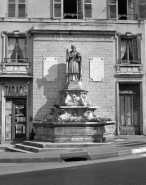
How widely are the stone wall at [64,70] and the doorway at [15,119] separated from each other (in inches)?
37.4

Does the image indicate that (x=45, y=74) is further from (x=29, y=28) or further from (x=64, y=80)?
(x=29, y=28)

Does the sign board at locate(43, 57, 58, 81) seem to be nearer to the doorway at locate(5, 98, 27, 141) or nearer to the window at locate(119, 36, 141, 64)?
the doorway at locate(5, 98, 27, 141)

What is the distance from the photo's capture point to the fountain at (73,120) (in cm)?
1445

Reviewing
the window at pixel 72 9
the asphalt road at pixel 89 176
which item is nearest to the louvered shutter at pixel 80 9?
the window at pixel 72 9

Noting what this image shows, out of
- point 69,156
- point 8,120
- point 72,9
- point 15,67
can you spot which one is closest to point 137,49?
point 72,9

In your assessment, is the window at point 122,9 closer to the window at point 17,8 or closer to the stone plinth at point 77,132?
the window at point 17,8

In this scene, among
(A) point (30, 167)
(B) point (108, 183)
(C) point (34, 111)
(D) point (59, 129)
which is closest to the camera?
(B) point (108, 183)

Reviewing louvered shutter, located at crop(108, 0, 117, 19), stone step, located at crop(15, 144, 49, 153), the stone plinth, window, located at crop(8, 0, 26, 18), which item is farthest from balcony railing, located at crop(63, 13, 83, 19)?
stone step, located at crop(15, 144, 49, 153)

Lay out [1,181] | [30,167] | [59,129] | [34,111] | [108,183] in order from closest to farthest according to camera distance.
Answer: [108,183], [1,181], [30,167], [59,129], [34,111]

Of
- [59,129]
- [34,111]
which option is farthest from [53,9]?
[59,129]

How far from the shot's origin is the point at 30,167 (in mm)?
10070

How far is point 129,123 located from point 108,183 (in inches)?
481

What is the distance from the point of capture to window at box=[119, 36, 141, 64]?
62.4 feet

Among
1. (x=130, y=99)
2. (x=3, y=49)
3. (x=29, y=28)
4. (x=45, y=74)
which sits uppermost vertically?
(x=29, y=28)
